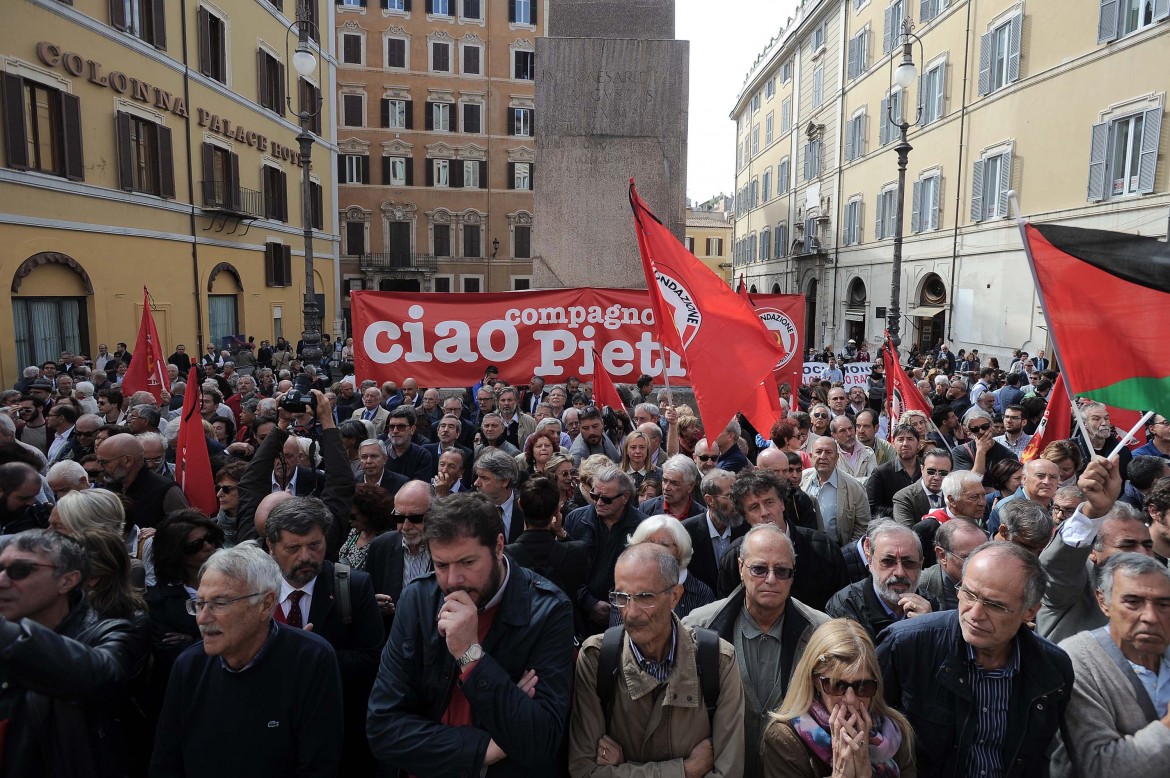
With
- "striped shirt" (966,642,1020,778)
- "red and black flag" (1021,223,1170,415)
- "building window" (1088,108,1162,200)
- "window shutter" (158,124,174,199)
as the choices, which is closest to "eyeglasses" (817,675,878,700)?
"striped shirt" (966,642,1020,778)

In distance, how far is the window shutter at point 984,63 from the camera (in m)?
21.7

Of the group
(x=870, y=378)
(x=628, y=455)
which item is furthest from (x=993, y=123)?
(x=628, y=455)

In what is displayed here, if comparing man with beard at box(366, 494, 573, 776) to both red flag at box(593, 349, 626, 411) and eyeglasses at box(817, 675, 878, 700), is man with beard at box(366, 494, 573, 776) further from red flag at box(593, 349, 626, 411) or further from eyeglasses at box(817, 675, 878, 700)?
red flag at box(593, 349, 626, 411)

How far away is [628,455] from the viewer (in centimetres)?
600

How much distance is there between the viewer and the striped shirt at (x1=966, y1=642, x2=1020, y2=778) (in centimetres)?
250

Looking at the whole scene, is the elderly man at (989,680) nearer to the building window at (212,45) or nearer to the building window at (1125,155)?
the building window at (1125,155)

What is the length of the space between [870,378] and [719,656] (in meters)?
11.3

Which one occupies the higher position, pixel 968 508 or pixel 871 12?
pixel 871 12

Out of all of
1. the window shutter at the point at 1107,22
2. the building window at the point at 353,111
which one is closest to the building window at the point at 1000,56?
the window shutter at the point at 1107,22

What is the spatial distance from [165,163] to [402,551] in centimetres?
2051

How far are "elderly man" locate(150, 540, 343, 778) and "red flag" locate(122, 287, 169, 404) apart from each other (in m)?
7.52

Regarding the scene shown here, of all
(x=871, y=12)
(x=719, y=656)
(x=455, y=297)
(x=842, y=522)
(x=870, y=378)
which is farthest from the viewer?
(x=871, y=12)

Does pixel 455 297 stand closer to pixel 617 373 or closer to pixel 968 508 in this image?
pixel 617 373

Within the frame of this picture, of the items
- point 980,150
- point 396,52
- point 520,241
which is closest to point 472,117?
point 396,52
